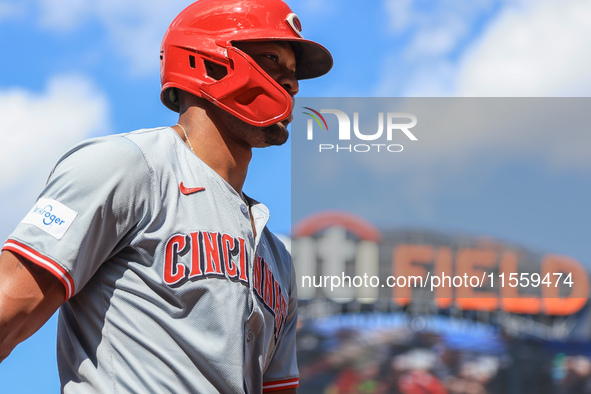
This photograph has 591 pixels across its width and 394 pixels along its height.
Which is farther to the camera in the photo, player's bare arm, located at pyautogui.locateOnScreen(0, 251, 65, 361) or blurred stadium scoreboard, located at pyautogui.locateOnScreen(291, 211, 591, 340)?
blurred stadium scoreboard, located at pyautogui.locateOnScreen(291, 211, 591, 340)

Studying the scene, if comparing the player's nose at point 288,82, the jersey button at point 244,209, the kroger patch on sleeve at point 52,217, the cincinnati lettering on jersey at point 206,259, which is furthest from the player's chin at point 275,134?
the kroger patch on sleeve at point 52,217

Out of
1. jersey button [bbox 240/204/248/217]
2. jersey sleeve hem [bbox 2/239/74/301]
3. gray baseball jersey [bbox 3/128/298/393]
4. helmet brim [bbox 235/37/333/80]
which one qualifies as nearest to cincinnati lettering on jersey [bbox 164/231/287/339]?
gray baseball jersey [bbox 3/128/298/393]

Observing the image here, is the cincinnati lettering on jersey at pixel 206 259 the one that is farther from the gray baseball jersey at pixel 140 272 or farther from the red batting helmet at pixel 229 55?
the red batting helmet at pixel 229 55

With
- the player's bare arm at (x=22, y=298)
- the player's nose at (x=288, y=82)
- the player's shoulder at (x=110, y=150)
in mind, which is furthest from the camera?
the player's nose at (x=288, y=82)

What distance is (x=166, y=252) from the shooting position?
1.45 metres

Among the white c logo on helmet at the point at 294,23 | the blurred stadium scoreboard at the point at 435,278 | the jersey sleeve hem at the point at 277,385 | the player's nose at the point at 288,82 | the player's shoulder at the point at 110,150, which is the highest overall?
the white c logo on helmet at the point at 294,23

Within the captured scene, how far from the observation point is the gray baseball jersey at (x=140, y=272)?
1.34 metres

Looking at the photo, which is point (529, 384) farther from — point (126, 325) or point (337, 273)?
point (126, 325)

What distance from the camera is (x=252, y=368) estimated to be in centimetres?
164

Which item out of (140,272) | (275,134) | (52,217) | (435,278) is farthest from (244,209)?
(435,278)

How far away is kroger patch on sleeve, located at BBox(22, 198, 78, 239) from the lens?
4.29ft

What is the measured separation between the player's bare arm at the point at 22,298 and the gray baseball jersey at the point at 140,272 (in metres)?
0.02

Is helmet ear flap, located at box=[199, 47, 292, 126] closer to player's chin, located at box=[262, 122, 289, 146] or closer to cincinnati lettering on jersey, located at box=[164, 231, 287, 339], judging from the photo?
player's chin, located at box=[262, 122, 289, 146]

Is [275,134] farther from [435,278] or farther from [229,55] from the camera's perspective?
[435,278]
